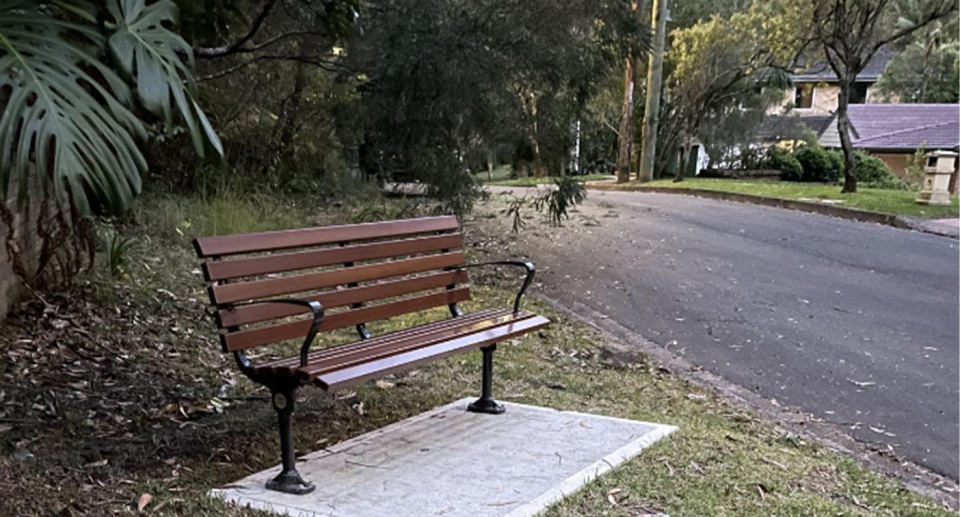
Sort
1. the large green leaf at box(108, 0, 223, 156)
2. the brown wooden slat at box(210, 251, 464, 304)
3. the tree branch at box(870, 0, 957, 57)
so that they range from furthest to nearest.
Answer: the tree branch at box(870, 0, 957, 57)
the brown wooden slat at box(210, 251, 464, 304)
the large green leaf at box(108, 0, 223, 156)

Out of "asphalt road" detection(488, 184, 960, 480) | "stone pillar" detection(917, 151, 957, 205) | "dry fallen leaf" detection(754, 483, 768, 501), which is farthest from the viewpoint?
"stone pillar" detection(917, 151, 957, 205)

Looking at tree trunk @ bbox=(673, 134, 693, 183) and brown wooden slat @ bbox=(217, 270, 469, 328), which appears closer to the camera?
brown wooden slat @ bbox=(217, 270, 469, 328)

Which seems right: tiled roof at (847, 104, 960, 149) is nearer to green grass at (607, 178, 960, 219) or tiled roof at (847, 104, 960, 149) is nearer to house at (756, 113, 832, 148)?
house at (756, 113, 832, 148)

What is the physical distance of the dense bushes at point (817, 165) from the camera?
25.4 m

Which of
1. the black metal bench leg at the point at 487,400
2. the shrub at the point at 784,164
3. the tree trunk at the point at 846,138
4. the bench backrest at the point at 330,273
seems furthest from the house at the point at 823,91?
→ the black metal bench leg at the point at 487,400

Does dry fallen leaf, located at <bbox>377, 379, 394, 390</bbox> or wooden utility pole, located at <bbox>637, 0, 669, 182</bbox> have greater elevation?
wooden utility pole, located at <bbox>637, 0, 669, 182</bbox>

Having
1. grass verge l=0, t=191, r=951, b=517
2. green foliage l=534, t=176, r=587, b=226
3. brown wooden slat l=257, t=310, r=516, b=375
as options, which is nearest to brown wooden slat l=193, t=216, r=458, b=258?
brown wooden slat l=257, t=310, r=516, b=375

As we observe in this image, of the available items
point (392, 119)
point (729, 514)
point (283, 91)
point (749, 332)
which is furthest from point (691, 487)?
point (283, 91)

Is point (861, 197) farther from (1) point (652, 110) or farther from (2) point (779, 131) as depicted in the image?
(2) point (779, 131)

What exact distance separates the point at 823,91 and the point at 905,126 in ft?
16.4

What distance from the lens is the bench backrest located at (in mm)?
3188

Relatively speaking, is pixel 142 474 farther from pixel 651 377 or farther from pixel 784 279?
pixel 784 279

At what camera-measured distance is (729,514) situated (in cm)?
308

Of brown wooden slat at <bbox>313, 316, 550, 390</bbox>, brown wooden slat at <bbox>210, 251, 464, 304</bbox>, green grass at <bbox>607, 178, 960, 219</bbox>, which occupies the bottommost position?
green grass at <bbox>607, 178, 960, 219</bbox>
